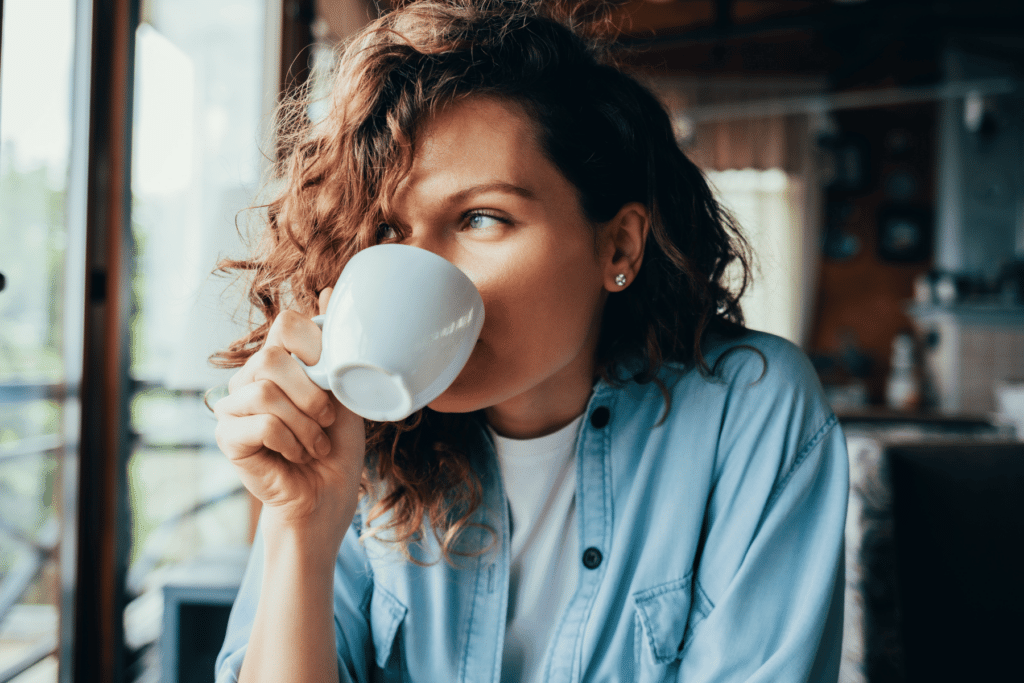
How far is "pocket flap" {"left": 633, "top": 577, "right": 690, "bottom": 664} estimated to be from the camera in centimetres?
87

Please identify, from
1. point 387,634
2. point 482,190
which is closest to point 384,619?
point 387,634

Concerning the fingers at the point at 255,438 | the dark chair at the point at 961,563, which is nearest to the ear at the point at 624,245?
the fingers at the point at 255,438

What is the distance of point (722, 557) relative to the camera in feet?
2.82

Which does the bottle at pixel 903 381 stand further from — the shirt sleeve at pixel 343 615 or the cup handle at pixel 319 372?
the cup handle at pixel 319 372

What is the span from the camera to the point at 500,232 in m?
0.80

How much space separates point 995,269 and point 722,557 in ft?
20.0

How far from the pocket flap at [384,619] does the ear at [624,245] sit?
53cm

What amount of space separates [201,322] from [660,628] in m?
1.80

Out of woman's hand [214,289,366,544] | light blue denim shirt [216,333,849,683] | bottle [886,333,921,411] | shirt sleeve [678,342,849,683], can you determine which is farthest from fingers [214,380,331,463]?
bottle [886,333,921,411]

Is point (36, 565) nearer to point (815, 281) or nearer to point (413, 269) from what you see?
point (413, 269)

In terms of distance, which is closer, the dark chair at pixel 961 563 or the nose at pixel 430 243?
the nose at pixel 430 243

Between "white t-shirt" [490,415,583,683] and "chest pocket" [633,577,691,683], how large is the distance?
10 cm

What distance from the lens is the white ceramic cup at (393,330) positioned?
57 cm

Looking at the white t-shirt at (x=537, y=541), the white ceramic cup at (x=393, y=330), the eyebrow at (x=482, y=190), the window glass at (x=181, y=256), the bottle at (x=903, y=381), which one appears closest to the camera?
the white ceramic cup at (x=393, y=330)
